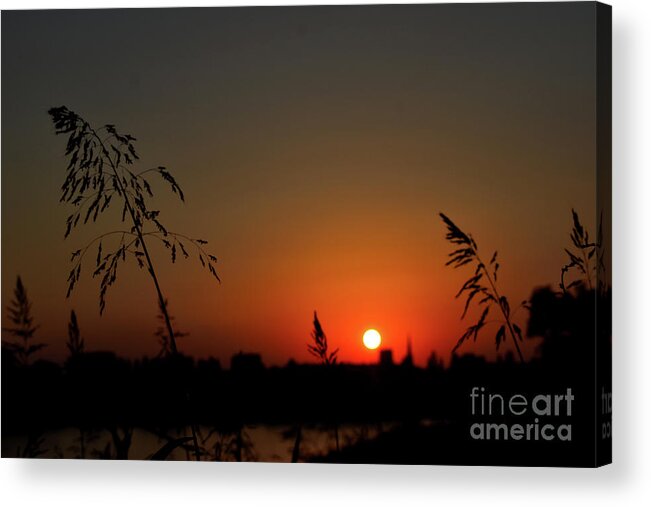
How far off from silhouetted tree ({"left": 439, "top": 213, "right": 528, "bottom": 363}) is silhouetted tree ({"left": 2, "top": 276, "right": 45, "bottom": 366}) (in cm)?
173

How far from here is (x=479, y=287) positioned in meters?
6.65

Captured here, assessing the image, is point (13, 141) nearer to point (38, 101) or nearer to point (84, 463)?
point (38, 101)

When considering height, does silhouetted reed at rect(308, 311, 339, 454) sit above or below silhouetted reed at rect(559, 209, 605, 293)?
below

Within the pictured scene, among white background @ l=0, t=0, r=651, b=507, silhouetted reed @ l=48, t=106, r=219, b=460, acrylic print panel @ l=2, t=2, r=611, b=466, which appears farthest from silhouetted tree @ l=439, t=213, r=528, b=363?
silhouetted reed @ l=48, t=106, r=219, b=460

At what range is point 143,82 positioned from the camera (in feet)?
22.5

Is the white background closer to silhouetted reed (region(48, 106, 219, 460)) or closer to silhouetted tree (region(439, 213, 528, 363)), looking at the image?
silhouetted tree (region(439, 213, 528, 363))

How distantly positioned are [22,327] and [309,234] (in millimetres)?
1250

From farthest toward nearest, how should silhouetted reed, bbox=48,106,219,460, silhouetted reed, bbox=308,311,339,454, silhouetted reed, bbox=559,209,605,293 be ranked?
silhouetted reed, bbox=48,106,219,460, silhouetted reed, bbox=308,311,339,454, silhouetted reed, bbox=559,209,605,293

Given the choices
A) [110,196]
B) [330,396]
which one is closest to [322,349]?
[330,396]

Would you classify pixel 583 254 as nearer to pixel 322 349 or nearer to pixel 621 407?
pixel 621 407

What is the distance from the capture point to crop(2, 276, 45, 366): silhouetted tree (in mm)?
6898

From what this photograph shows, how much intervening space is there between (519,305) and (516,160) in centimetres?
57

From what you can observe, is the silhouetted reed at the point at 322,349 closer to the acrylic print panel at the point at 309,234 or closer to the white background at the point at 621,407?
the acrylic print panel at the point at 309,234

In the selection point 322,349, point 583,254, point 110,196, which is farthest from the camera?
point 110,196
